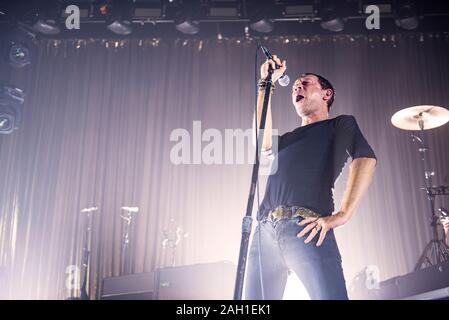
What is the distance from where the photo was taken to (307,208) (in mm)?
1896

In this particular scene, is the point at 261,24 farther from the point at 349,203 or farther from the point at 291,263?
the point at 291,263

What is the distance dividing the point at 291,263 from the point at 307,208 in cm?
23

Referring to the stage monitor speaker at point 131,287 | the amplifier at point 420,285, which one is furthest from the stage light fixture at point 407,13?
the stage monitor speaker at point 131,287

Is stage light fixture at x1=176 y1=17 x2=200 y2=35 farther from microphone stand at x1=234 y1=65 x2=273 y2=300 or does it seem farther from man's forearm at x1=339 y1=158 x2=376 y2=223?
man's forearm at x1=339 y1=158 x2=376 y2=223

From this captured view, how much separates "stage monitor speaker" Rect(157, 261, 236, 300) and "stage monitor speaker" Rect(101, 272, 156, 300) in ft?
0.63

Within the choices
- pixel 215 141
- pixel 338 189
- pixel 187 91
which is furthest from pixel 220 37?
pixel 338 189

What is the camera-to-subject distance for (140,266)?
6.45m

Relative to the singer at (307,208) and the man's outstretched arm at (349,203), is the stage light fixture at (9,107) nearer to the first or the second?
the singer at (307,208)

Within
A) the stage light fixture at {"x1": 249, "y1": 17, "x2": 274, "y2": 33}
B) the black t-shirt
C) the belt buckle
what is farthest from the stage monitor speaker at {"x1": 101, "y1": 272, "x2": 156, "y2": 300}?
the stage light fixture at {"x1": 249, "y1": 17, "x2": 274, "y2": 33}

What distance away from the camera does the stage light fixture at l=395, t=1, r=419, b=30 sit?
604 centimetres

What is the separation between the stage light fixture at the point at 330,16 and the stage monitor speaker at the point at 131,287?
163 inches

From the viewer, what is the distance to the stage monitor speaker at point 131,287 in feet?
12.8

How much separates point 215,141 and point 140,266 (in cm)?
205

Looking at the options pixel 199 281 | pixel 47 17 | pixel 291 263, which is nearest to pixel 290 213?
pixel 291 263
